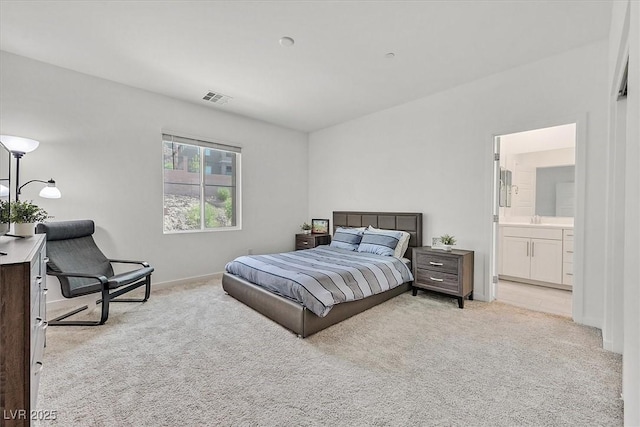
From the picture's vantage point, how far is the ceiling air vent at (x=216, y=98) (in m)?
4.01

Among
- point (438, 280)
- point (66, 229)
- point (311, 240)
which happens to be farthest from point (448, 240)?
point (66, 229)

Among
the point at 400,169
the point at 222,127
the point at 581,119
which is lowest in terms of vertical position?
the point at 400,169

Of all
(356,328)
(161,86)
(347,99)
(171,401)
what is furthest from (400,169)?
(171,401)

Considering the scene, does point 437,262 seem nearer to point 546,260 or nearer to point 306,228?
point 546,260

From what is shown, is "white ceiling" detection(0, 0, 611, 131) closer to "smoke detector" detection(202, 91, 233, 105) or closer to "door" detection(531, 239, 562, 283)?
"smoke detector" detection(202, 91, 233, 105)

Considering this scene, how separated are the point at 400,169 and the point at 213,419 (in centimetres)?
391

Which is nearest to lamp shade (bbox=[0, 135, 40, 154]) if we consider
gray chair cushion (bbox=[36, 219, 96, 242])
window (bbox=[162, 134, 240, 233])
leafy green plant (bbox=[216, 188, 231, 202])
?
gray chair cushion (bbox=[36, 219, 96, 242])

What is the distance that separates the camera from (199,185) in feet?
15.1

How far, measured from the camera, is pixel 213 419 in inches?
61.4

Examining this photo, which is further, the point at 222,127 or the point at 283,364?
the point at 222,127

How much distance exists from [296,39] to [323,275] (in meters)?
2.36

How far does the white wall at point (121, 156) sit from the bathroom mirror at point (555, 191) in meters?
4.89

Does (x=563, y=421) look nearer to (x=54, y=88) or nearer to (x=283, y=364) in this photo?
(x=283, y=364)

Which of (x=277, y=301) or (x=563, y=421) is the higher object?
(x=277, y=301)
